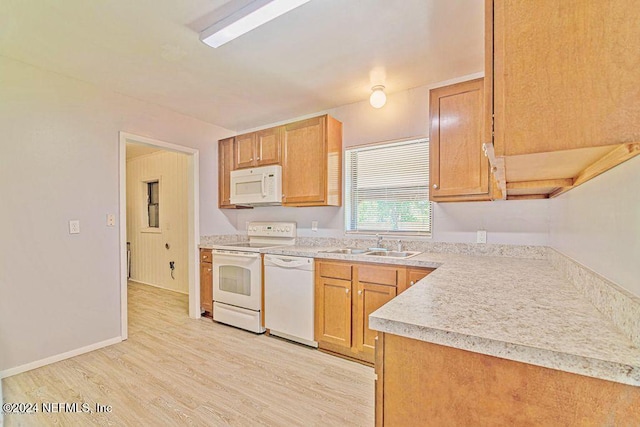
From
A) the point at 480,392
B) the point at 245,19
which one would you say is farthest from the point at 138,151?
the point at 480,392

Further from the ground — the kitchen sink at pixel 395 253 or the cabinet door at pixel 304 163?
the cabinet door at pixel 304 163

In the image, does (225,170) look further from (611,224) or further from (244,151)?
(611,224)

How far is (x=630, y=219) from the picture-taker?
0.76 metres

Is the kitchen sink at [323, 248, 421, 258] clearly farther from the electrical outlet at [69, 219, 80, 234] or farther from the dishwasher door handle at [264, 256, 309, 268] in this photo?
the electrical outlet at [69, 219, 80, 234]

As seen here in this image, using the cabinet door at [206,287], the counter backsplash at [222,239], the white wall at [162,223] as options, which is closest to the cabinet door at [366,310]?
the cabinet door at [206,287]

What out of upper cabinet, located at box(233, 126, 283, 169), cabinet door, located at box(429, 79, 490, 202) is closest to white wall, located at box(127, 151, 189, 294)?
upper cabinet, located at box(233, 126, 283, 169)

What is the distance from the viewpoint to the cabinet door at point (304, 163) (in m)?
3.00

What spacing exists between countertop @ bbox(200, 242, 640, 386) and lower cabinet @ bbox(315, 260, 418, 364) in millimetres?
906

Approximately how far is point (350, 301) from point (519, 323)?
1746 millimetres

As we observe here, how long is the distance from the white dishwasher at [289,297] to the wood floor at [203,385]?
5.4 inches

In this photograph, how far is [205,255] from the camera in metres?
3.59

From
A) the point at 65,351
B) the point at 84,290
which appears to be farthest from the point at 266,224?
the point at 65,351

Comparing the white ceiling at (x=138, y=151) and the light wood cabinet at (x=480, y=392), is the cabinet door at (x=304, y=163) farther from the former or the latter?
the white ceiling at (x=138, y=151)

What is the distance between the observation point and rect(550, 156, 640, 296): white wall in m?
0.73
